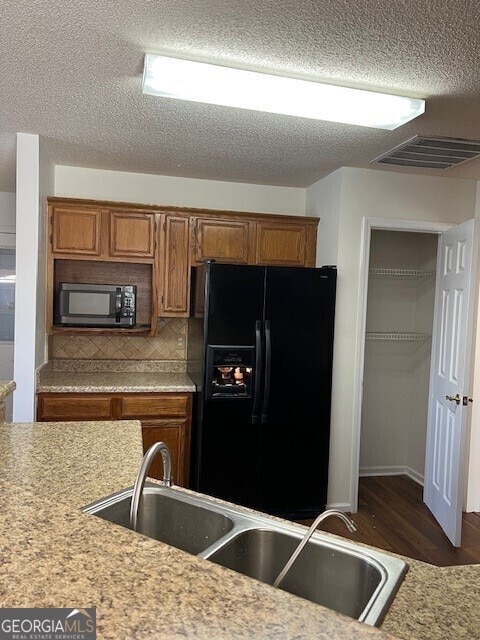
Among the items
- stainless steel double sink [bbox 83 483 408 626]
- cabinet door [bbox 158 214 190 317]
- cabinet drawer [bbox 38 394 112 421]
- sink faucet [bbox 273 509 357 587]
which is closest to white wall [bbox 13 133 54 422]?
cabinet drawer [bbox 38 394 112 421]

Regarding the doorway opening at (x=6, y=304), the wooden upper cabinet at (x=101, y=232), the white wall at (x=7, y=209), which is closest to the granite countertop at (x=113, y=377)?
the wooden upper cabinet at (x=101, y=232)

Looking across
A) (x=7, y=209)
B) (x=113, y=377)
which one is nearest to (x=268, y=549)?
(x=113, y=377)

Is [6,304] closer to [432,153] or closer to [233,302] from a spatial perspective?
[233,302]

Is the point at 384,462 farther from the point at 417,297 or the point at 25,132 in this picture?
the point at 25,132

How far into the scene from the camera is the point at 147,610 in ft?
2.03

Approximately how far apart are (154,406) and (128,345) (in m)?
0.76

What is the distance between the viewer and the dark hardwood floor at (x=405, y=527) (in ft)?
10.2

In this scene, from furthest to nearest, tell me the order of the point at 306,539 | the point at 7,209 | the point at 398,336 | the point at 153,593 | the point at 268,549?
the point at 7,209 → the point at 398,336 → the point at 268,549 → the point at 306,539 → the point at 153,593

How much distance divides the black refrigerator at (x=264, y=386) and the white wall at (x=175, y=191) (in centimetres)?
85

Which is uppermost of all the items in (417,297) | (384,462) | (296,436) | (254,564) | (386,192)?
(386,192)

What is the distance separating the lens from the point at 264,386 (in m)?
3.42

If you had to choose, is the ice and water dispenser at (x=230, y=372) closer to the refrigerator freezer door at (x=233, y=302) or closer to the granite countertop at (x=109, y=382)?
the refrigerator freezer door at (x=233, y=302)

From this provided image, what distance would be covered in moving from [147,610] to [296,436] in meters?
3.00

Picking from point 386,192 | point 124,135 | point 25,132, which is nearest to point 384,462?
point 386,192
